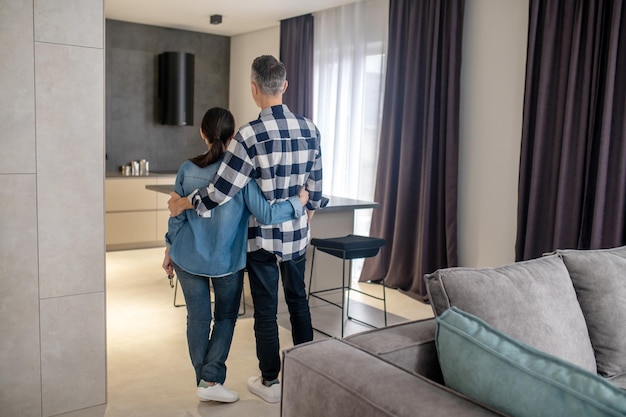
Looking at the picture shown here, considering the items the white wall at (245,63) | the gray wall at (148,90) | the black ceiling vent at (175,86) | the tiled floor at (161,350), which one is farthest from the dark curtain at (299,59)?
the tiled floor at (161,350)

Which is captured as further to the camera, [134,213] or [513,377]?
[134,213]

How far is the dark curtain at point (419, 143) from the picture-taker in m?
4.75

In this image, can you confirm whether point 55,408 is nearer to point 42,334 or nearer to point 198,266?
point 42,334

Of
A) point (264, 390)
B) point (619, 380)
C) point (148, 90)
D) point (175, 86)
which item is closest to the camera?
point (619, 380)

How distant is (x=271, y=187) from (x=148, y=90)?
5118mm

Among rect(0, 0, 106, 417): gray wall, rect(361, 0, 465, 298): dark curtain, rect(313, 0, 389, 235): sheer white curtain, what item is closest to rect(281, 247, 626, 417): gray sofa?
rect(0, 0, 106, 417): gray wall

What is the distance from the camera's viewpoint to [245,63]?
25.0 ft

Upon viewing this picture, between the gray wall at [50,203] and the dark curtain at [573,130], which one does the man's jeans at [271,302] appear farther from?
the dark curtain at [573,130]

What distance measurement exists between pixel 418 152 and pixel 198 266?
9.32 ft

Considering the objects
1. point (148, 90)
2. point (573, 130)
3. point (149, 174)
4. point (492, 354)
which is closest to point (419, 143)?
point (573, 130)

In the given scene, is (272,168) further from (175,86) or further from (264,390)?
(175,86)

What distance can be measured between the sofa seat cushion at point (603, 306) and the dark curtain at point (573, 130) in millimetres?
1795

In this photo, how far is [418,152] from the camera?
5051 millimetres

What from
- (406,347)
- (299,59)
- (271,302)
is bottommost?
(271,302)
